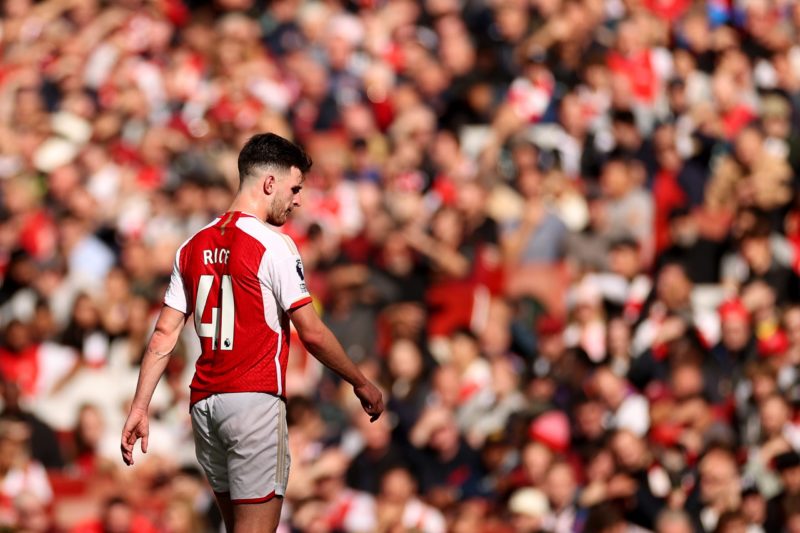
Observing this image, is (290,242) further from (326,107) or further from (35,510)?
(326,107)

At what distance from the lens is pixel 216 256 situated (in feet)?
22.7

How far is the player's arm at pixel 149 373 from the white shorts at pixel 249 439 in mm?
225

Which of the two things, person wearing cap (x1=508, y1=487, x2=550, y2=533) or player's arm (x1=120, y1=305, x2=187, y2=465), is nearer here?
player's arm (x1=120, y1=305, x2=187, y2=465)

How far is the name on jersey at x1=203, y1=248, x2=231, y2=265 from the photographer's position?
A: 22.6 feet

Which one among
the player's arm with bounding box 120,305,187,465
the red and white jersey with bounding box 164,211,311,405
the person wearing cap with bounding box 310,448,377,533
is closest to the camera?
the red and white jersey with bounding box 164,211,311,405

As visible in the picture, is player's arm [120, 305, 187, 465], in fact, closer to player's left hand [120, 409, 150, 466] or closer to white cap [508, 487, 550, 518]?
player's left hand [120, 409, 150, 466]

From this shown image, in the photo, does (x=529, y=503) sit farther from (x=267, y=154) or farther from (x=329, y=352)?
(x=267, y=154)

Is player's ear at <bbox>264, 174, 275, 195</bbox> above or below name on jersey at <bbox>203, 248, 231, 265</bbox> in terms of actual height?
above

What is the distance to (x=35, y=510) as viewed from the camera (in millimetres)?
12305

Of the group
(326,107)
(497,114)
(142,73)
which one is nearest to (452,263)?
(497,114)

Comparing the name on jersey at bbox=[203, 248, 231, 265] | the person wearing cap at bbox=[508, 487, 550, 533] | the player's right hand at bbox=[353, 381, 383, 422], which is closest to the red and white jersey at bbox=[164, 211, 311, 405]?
the name on jersey at bbox=[203, 248, 231, 265]

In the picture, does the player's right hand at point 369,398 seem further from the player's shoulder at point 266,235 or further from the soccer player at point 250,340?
the player's shoulder at point 266,235

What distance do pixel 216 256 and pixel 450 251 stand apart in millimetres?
7118

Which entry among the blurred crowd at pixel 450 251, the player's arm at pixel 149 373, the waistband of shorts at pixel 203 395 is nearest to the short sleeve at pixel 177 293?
the player's arm at pixel 149 373
